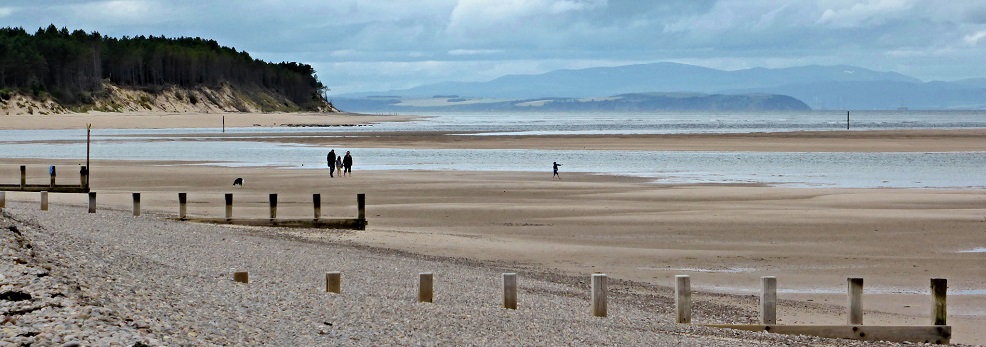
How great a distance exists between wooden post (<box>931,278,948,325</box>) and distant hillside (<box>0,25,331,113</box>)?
124 meters

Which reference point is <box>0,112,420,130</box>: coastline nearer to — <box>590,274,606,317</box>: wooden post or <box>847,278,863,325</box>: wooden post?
<box>590,274,606,317</box>: wooden post

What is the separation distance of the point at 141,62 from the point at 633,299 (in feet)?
528

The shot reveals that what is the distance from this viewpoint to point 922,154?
2435 inches

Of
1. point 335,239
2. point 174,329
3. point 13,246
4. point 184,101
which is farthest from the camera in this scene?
point 184,101

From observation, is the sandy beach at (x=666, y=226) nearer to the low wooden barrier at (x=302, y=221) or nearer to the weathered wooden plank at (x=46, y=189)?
the low wooden barrier at (x=302, y=221)

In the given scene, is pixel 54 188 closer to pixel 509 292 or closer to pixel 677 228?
pixel 677 228

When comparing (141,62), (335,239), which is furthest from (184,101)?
(335,239)

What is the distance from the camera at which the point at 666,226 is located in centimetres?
2639

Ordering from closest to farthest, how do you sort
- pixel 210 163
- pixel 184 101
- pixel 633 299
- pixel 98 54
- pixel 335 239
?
pixel 633 299
pixel 335 239
pixel 210 163
pixel 98 54
pixel 184 101

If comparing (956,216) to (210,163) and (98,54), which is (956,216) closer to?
(210,163)

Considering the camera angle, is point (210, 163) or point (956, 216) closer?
point (956, 216)

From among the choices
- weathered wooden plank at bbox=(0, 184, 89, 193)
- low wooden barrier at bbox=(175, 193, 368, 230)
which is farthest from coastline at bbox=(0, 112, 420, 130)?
low wooden barrier at bbox=(175, 193, 368, 230)

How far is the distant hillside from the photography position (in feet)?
448

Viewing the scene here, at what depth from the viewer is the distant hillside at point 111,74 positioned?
137 m
